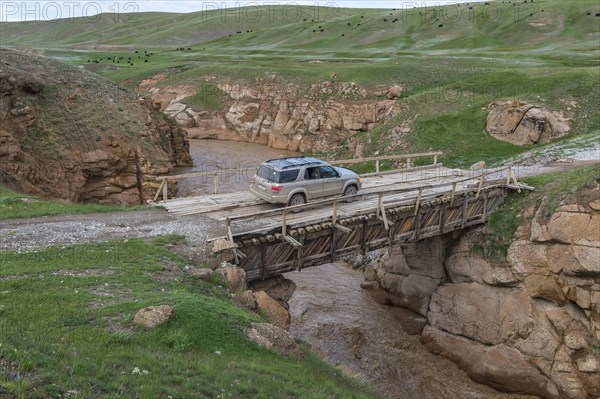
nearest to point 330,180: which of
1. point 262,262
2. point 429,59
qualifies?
point 262,262

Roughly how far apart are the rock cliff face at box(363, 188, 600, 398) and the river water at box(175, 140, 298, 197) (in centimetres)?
2214

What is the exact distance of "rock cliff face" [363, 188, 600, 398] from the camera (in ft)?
68.2

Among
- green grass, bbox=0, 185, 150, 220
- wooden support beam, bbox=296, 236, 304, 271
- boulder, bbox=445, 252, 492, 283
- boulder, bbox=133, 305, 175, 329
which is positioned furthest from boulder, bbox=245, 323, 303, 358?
boulder, bbox=445, 252, 492, 283

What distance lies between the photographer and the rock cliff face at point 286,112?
5928 centimetres

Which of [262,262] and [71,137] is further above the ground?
[71,137]

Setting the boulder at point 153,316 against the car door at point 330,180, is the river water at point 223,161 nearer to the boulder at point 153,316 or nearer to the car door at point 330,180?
the car door at point 330,180

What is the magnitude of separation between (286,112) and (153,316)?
5507 centimetres

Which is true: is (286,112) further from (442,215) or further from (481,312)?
(481,312)

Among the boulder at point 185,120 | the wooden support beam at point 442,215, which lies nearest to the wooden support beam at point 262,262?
the wooden support beam at point 442,215

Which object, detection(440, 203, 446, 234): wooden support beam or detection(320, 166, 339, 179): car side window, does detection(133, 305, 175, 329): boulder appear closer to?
A: detection(320, 166, 339, 179): car side window

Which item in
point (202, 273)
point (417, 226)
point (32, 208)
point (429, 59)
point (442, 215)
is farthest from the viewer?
point (429, 59)

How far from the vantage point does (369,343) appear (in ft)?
79.5

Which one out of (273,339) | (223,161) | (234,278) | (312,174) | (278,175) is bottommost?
(223,161)

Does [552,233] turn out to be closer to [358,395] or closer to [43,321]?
[358,395]
